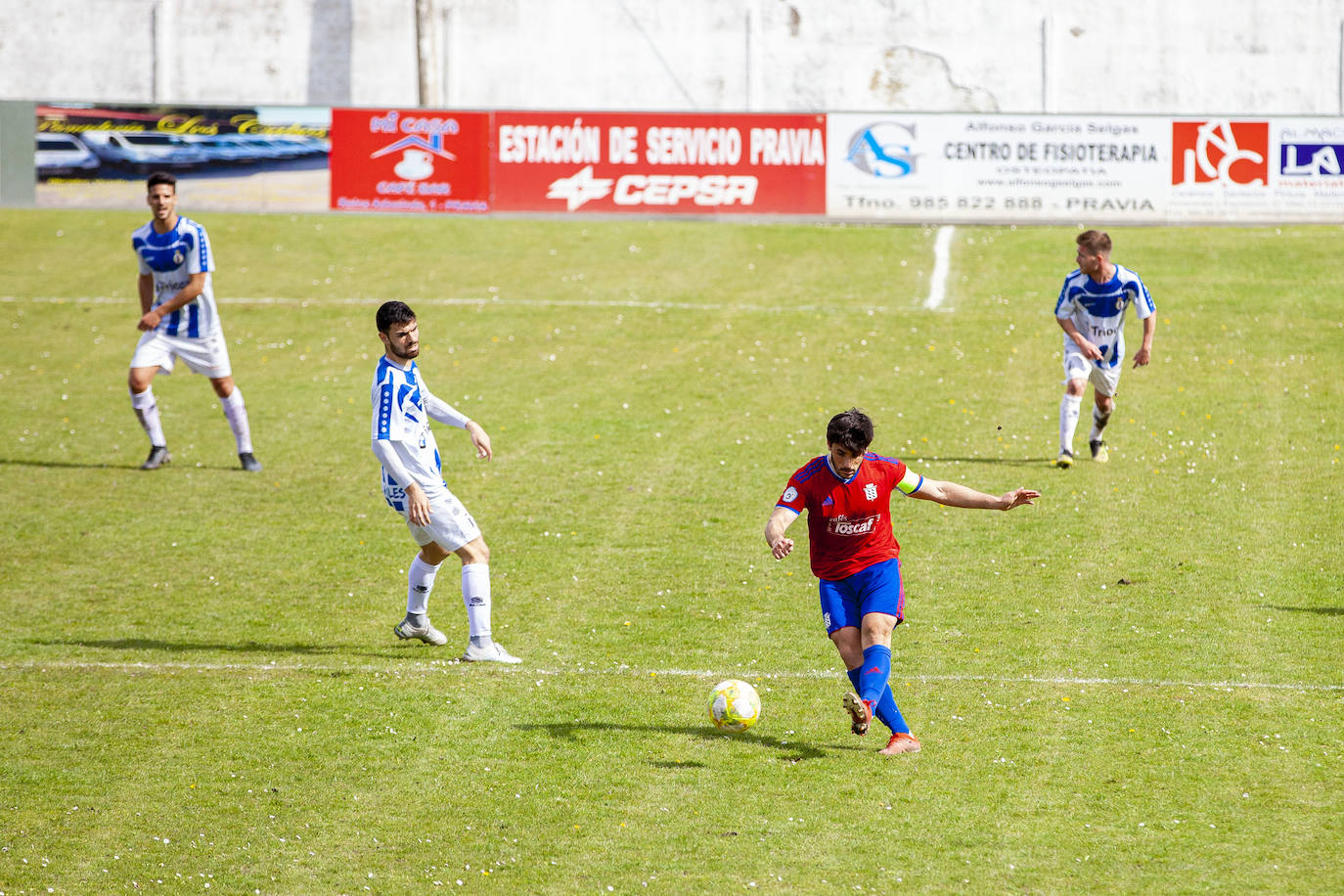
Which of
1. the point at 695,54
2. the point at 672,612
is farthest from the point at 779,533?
the point at 695,54

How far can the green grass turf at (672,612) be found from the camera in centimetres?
681

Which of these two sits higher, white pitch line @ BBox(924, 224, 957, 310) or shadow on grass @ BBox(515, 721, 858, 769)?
white pitch line @ BBox(924, 224, 957, 310)

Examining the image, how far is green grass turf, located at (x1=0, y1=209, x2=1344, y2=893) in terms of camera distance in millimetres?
6809

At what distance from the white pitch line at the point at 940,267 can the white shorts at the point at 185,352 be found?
37.3ft

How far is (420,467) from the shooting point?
370 inches

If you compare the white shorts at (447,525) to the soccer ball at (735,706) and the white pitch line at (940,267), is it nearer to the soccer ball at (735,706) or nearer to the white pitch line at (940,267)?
the soccer ball at (735,706)

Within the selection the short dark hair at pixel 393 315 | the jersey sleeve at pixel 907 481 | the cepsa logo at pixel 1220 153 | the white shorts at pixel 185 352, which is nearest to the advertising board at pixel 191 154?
the white shorts at pixel 185 352

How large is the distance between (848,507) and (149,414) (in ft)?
32.8

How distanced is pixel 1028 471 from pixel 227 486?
8.35 metres

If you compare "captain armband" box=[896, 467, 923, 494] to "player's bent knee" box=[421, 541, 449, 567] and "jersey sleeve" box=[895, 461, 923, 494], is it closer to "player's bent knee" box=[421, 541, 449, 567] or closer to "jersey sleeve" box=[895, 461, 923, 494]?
"jersey sleeve" box=[895, 461, 923, 494]

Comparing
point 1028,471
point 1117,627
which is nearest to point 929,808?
point 1117,627

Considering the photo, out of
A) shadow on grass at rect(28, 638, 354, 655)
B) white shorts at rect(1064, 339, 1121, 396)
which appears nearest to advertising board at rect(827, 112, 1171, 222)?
white shorts at rect(1064, 339, 1121, 396)

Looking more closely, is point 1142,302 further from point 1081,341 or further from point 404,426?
point 404,426

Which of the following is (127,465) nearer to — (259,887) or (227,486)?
(227,486)
